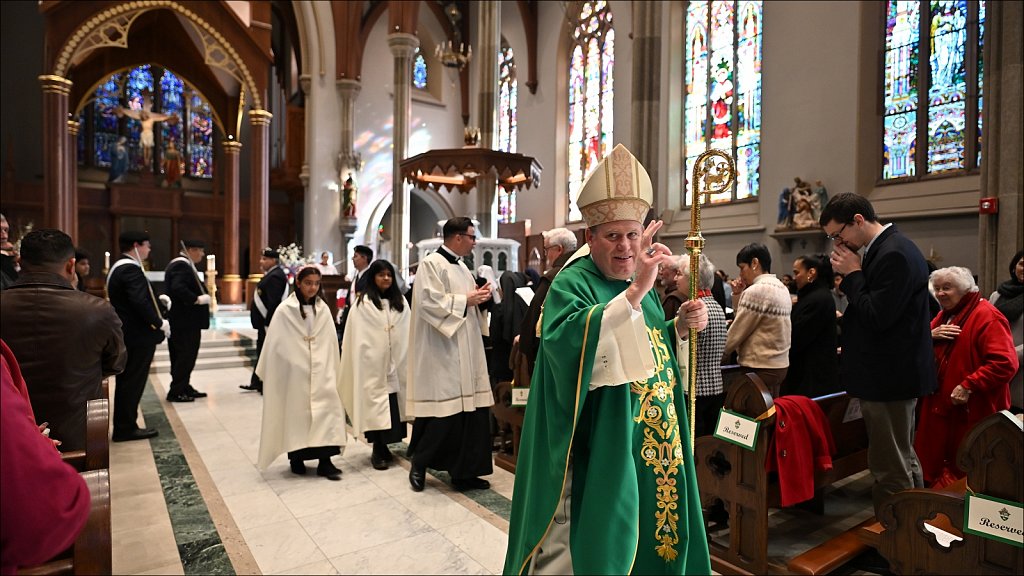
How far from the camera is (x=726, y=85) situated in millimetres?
12641

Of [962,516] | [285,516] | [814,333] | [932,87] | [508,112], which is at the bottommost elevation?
[285,516]

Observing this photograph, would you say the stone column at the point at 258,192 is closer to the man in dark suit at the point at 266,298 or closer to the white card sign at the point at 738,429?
the man in dark suit at the point at 266,298

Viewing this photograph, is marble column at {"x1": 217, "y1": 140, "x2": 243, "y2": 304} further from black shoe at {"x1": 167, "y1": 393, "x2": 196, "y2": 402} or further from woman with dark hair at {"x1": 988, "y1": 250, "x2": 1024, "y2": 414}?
woman with dark hair at {"x1": 988, "y1": 250, "x2": 1024, "y2": 414}

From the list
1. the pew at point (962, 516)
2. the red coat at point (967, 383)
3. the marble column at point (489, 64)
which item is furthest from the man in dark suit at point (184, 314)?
the red coat at point (967, 383)

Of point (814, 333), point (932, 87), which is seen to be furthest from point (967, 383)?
point (932, 87)

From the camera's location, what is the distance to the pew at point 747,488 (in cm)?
301

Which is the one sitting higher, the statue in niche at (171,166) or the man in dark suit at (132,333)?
the statue in niche at (171,166)

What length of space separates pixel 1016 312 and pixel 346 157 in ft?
51.4

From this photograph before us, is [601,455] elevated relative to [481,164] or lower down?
lower down

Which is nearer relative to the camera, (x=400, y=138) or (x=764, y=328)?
(x=764, y=328)

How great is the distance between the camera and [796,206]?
34.9ft

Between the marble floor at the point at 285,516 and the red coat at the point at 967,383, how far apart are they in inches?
26.3

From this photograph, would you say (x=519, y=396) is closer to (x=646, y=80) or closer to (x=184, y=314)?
(x=184, y=314)

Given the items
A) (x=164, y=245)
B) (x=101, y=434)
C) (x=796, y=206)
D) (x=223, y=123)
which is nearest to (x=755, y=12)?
(x=796, y=206)
